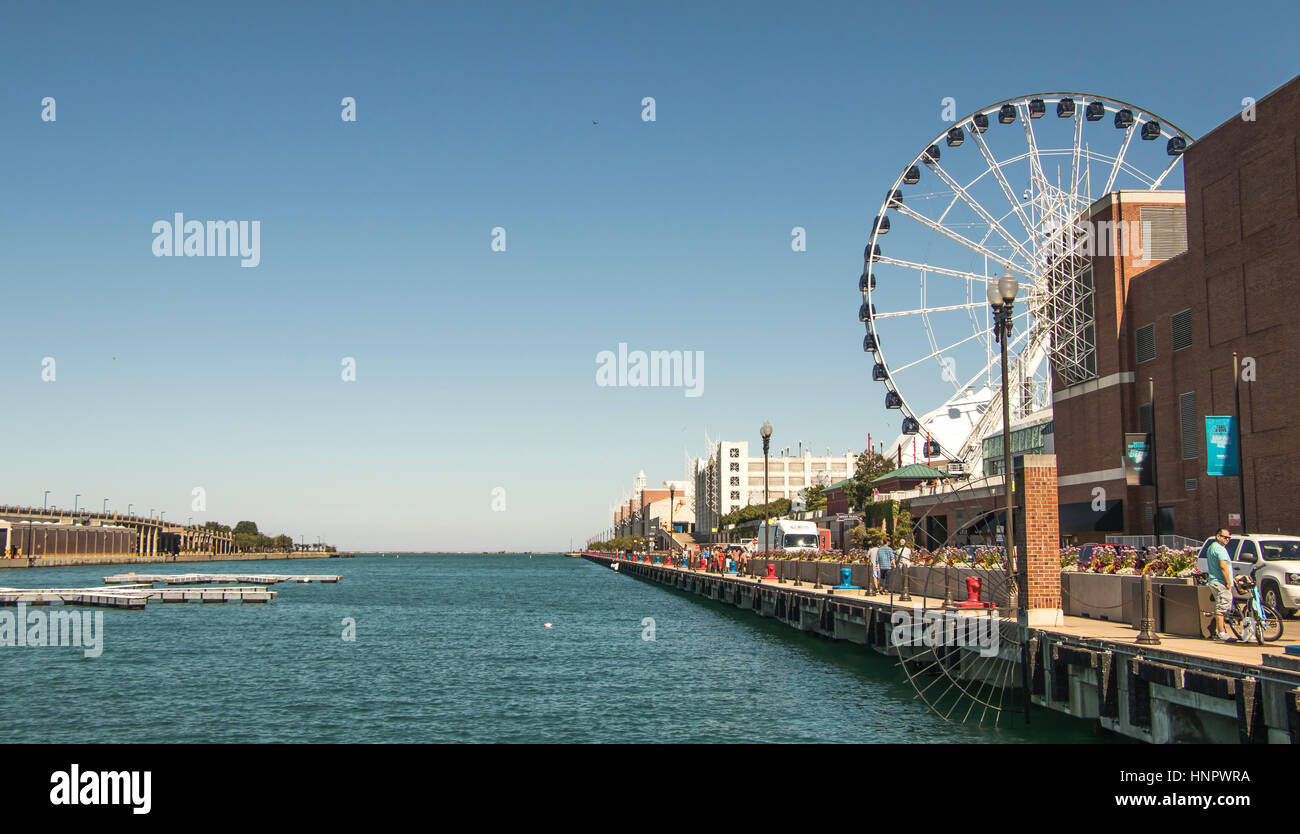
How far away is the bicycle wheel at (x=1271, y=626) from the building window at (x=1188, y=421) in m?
33.3

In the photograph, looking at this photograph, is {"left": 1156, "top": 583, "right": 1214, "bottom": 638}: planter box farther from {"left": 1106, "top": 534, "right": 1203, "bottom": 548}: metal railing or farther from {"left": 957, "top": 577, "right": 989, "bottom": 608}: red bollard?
{"left": 1106, "top": 534, "right": 1203, "bottom": 548}: metal railing

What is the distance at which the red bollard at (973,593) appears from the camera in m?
27.9

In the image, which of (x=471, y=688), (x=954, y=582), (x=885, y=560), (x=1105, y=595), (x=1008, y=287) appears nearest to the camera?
(x=1008, y=287)

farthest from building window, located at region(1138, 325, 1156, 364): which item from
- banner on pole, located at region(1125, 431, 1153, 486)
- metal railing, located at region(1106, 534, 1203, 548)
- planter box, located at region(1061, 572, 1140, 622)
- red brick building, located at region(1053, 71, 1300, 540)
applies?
planter box, located at region(1061, 572, 1140, 622)

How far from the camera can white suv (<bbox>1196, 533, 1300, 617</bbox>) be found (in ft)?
73.2

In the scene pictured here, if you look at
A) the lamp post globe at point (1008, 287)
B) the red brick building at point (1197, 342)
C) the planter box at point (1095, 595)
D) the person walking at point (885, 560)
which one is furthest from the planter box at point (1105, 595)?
the person walking at point (885, 560)

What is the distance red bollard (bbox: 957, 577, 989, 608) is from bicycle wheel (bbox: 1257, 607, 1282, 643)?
9265 mm

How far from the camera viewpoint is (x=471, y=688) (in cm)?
3138

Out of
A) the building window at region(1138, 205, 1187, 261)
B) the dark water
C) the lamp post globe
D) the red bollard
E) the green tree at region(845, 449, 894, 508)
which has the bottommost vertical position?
the dark water

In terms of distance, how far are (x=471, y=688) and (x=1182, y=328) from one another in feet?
128

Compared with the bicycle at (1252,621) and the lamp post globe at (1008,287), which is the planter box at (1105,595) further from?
the lamp post globe at (1008,287)

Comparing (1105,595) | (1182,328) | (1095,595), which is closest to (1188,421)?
(1182,328)

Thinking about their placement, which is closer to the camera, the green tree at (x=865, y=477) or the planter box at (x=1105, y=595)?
the planter box at (x=1105, y=595)

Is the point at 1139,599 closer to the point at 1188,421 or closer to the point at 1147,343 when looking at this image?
the point at 1188,421
